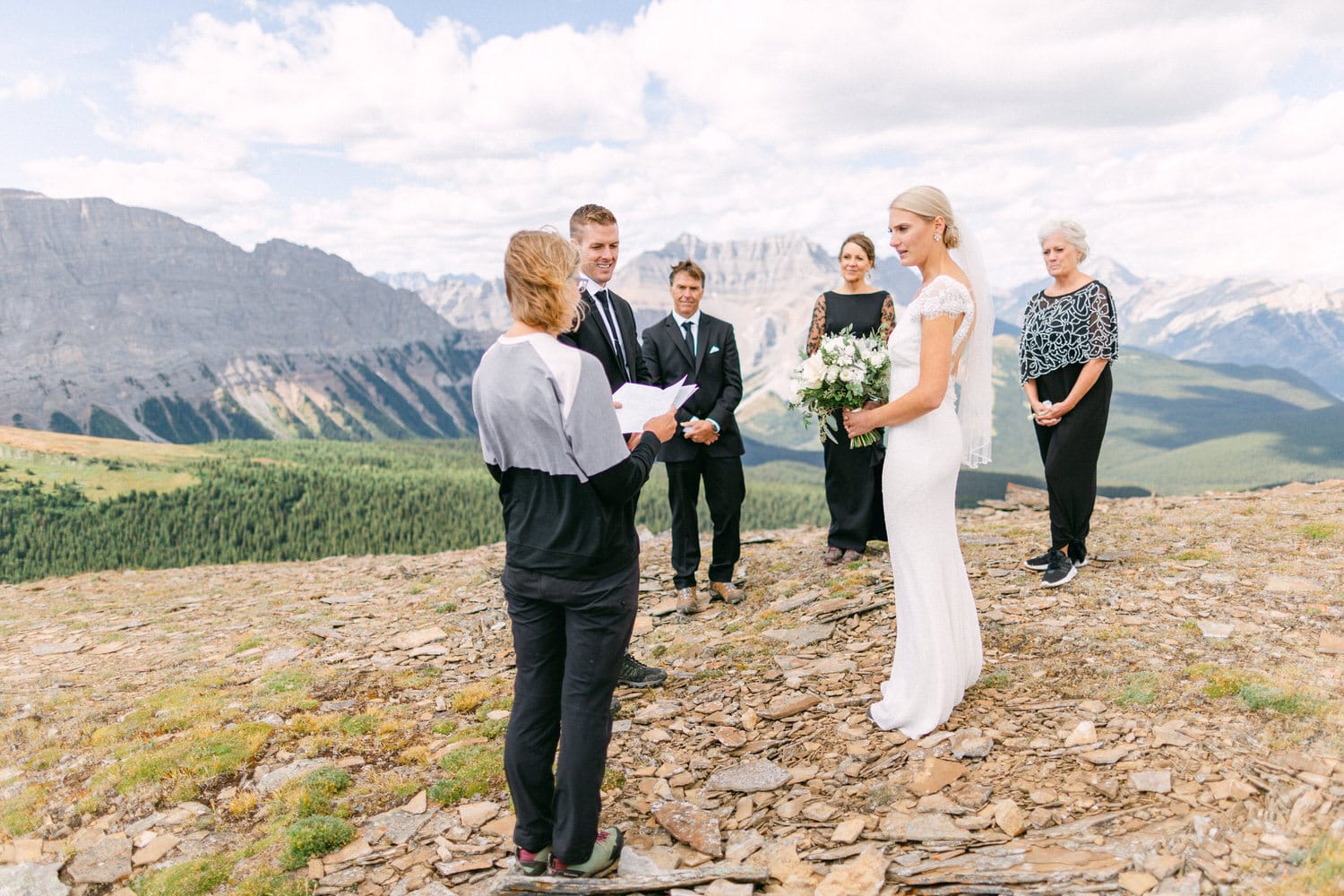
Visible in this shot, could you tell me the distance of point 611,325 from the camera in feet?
20.0

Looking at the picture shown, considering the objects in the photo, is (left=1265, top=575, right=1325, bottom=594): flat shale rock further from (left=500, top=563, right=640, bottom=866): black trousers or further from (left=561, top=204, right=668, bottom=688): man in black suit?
(left=500, top=563, right=640, bottom=866): black trousers

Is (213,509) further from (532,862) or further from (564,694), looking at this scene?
(564,694)

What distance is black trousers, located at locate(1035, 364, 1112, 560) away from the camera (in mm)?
8469

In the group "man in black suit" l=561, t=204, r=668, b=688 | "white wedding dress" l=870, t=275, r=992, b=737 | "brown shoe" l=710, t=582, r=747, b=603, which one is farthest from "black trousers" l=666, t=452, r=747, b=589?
"white wedding dress" l=870, t=275, r=992, b=737

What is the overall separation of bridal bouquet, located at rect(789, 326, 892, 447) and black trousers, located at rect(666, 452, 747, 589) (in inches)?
105

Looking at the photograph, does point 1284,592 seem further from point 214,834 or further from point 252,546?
point 252,546

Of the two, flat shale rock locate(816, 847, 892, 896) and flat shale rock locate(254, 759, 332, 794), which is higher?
flat shale rock locate(816, 847, 892, 896)

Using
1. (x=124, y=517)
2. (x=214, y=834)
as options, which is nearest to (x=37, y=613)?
(x=214, y=834)

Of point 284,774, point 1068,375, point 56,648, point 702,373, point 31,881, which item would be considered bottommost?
point 56,648

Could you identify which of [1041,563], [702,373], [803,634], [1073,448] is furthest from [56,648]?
[1073,448]

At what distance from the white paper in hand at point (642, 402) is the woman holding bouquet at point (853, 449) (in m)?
4.74

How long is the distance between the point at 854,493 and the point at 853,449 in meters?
0.66

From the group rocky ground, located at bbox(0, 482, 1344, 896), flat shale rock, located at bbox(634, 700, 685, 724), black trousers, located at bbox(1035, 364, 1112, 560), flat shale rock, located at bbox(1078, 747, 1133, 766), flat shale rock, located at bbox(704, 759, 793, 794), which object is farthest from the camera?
black trousers, located at bbox(1035, 364, 1112, 560)

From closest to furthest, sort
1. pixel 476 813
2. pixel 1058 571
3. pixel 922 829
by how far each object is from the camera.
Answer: pixel 922 829 < pixel 476 813 < pixel 1058 571
